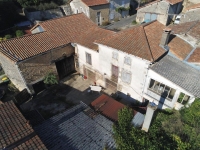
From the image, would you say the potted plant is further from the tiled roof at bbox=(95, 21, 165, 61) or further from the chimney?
the chimney

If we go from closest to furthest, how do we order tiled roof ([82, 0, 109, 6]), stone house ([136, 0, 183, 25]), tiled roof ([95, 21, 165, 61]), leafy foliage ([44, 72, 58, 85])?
tiled roof ([95, 21, 165, 61]) < leafy foliage ([44, 72, 58, 85]) < stone house ([136, 0, 183, 25]) < tiled roof ([82, 0, 109, 6])

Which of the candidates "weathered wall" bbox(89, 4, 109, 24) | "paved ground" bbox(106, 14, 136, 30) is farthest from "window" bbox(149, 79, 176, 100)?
"weathered wall" bbox(89, 4, 109, 24)

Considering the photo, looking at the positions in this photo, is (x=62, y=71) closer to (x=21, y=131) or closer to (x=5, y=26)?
(x=21, y=131)

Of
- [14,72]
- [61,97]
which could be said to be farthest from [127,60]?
[14,72]

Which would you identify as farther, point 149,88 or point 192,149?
point 149,88

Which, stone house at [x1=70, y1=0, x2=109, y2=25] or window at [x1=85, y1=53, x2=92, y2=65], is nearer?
window at [x1=85, y1=53, x2=92, y2=65]

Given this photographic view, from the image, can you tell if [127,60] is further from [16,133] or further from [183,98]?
[16,133]

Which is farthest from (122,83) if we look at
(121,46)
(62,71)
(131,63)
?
(62,71)
